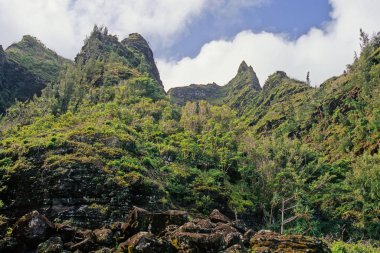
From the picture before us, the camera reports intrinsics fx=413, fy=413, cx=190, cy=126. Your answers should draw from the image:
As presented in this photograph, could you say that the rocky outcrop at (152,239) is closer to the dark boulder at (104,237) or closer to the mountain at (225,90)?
the dark boulder at (104,237)

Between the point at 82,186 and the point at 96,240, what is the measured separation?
16.4 meters

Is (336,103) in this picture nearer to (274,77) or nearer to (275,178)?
(275,178)

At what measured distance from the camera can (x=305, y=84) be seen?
5192 inches

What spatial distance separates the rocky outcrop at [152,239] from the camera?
16.5 metres

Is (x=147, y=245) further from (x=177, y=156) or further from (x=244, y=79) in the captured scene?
(x=244, y=79)

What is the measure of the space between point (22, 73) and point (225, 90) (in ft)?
307

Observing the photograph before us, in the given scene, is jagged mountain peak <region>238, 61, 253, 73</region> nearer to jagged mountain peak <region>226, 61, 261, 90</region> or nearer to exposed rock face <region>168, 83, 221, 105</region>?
jagged mountain peak <region>226, 61, 261, 90</region>

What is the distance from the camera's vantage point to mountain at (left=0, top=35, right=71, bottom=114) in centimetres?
10506

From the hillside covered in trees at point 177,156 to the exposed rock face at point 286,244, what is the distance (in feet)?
11.6

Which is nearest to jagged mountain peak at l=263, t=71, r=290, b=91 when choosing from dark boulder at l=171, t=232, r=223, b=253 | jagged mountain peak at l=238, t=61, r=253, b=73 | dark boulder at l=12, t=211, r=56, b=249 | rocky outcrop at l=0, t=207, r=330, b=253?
jagged mountain peak at l=238, t=61, r=253, b=73

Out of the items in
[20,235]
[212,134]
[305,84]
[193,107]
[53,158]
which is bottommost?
[20,235]

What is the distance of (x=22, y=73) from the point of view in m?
113

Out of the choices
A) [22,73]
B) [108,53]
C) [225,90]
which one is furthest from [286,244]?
[225,90]

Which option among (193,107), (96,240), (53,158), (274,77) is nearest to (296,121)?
(193,107)
